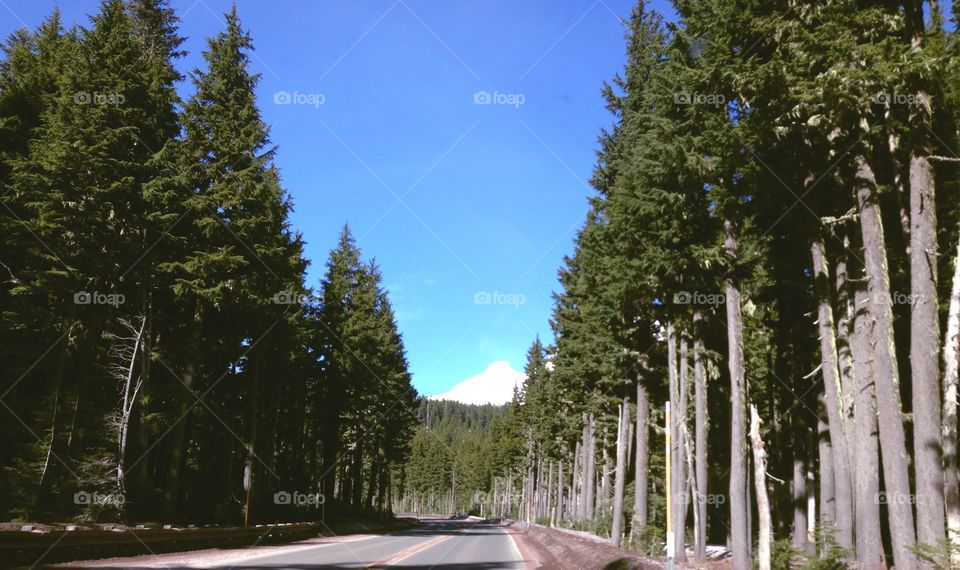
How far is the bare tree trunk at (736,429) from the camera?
14812mm

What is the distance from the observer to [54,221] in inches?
730

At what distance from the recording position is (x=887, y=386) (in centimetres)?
1229

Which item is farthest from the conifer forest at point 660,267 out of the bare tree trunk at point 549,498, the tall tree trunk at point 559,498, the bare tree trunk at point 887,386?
the bare tree trunk at point 549,498

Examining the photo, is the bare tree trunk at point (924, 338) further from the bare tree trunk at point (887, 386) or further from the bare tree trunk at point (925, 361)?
the bare tree trunk at point (887, 386)

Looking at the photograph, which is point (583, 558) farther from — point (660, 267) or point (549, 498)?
point (549, 498)

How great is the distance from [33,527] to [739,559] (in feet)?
54.3

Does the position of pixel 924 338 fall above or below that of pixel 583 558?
above

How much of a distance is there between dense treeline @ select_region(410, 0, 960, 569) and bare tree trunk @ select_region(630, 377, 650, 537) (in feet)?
0.28

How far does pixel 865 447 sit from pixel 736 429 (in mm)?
3121

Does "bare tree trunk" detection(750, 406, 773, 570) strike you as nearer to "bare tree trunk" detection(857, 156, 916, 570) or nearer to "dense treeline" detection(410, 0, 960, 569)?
"dense treeline" detection(410, 0, 960, 569)

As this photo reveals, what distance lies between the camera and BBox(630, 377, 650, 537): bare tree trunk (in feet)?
73.9

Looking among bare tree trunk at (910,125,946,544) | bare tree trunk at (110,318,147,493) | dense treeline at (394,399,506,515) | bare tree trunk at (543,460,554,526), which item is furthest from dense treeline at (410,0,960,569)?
dense treeline at (394,399,506,515)

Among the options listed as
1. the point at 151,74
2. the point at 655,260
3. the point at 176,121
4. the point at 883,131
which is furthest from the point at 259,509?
the point at 883,131

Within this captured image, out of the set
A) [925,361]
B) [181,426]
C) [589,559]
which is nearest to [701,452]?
[589,559]
